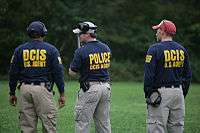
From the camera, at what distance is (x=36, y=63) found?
870 cm

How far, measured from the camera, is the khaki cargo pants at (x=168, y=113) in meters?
8.66

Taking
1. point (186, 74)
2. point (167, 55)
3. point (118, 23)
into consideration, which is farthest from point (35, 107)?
Answer: point (118, 23)

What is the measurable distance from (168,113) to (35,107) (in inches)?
80.2

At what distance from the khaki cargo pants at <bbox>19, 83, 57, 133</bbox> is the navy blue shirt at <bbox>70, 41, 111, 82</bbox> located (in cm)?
65

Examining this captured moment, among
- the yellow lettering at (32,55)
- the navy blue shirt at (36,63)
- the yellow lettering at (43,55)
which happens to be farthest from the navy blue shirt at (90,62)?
the yellow lettering at (32,55)

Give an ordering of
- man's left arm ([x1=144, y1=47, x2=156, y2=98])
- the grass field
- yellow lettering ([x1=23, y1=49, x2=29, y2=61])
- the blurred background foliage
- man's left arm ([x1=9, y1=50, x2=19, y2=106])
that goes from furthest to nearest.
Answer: the blurred background foliage < the grass field < man's left arm ([x1=9, y1=50, x2=19, y2=106]) < yellow lettering ([x1=23, y1=49, x2=29, y2=61]) < man's left arm ([x1=144, y1=47, x2=156, y2=98])

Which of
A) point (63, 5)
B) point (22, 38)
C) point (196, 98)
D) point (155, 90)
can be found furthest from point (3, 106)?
point (63, 5)

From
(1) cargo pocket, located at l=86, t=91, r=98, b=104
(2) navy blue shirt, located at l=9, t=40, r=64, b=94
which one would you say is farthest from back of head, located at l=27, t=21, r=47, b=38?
(1) cargo pocket, located at l=86, t=91, r=98, b=104

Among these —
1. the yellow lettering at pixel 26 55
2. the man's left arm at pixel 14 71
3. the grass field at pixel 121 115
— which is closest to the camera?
the yellow lettering at pixel 26 55

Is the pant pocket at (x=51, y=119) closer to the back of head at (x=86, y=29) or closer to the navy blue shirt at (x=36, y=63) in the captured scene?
the navy blue shirt at (x=36, y=63)

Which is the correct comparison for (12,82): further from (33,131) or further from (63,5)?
(63,5)

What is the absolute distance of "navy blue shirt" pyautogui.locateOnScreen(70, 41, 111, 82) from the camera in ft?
29.7

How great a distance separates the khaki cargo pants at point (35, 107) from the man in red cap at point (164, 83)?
1503 mm

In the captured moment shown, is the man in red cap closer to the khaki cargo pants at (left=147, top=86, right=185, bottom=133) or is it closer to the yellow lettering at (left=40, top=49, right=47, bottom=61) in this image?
the khaki cargo pants at (left=147, top=86, right=185, bottom=133)
